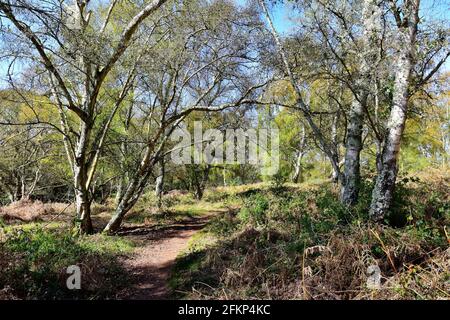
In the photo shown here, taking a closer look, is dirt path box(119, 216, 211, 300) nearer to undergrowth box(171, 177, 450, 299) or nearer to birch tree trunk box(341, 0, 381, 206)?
undergrowth box(171, 177, 450, 299)

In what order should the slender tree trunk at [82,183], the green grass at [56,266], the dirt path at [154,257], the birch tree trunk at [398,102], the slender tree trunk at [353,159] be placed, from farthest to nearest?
1. the slender tree trunk at [82,183]
2. the slender tree trunk at [353,159]
3. the dirt path at [154,257]
4. the birch tree trunk at [398,102]
5. the green grass at [56,266]

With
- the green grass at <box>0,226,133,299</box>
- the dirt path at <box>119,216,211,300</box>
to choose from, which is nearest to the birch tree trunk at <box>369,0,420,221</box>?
the dirt path at <box>119,216,211,300</box>

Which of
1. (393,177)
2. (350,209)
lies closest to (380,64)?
(393,177)

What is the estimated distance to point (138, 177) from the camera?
10789mm

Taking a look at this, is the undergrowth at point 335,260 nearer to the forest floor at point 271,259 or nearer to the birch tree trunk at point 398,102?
the forest floor at point 271,259

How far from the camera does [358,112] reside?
7.73 m

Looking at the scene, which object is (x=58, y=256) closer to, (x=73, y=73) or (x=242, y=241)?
(x=242, y=241)

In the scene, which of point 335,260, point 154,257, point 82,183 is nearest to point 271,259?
point 335,260

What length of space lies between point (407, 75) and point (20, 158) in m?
15.6

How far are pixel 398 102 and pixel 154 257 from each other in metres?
6.43

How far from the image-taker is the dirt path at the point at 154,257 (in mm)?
5910

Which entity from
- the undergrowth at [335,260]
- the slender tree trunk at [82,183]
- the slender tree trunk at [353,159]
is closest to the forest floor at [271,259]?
the undergrowth at [335,260]

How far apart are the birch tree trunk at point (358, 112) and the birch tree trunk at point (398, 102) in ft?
1.60

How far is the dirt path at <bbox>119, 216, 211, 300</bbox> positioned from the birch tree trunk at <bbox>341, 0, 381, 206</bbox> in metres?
4.47
